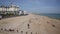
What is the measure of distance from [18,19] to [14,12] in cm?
19

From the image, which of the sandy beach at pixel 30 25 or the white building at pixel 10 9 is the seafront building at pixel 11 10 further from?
the sandy beach at pixel 30 25

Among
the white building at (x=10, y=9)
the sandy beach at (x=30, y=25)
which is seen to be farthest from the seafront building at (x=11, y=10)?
the sandy beach at (x=30, y=25)

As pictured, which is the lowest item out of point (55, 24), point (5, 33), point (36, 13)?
point (5, 33)

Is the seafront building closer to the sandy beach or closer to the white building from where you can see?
the white building

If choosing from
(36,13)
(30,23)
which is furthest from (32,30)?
(36,13)

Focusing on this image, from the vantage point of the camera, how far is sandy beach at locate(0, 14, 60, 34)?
2.42 m

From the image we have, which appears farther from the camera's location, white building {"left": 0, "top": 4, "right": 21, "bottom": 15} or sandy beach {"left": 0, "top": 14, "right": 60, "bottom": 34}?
white building {"left": 0, "top": 4, "right": 21, "bottom": 15}

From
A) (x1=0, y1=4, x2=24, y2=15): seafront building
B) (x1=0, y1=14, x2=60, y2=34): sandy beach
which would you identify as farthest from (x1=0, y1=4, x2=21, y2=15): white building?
(x1=0, y1=14, x2=60, y2=34): sandy beach

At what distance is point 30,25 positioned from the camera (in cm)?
248

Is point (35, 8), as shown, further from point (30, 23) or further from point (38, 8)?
point (30, 23)

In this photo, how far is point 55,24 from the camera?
8.07 feet

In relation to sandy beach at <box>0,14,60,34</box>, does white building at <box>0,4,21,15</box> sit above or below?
above

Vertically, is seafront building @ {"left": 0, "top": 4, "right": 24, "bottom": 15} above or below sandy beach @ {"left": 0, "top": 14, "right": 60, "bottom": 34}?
above

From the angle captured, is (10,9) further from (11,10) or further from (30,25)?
(30,25)
